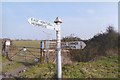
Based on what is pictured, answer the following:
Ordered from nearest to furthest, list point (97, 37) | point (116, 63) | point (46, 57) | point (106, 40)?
point (116, 63), point (46, 57), point (106, 40), point (97, 37)

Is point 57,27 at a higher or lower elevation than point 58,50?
higher

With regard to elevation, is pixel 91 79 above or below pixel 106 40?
below

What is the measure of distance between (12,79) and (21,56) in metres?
9.01

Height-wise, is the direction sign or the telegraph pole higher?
the direction sign

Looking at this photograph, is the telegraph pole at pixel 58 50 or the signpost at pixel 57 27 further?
the telegraph pole at pixel 58 50

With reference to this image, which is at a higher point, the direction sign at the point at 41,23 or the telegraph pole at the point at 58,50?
the direction sign at the point at 41,23

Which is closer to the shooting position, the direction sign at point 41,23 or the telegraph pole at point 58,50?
the direction sign at point 41,23

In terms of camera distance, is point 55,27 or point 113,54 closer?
point 55,27

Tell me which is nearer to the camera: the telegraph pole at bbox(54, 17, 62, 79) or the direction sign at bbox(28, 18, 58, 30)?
the direction sign at bbox(28, 18, 58, 30)

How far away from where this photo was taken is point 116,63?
42.7 feet

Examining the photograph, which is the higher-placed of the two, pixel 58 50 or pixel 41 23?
pixel 41 23

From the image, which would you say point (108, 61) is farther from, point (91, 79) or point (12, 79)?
point (12, 79)

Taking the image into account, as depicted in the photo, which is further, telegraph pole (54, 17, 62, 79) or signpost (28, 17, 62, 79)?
telegraph pole (54, 17, 62, 79)

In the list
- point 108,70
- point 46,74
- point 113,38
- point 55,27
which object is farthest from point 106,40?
point 55,27
